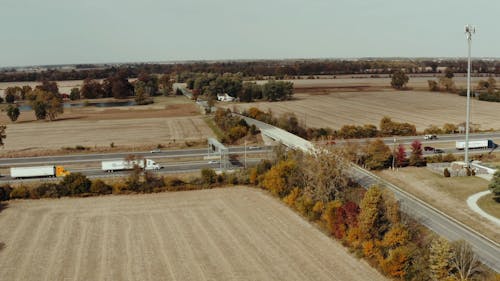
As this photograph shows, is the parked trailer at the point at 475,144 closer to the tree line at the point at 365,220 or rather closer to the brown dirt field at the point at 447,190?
the brown dirt field at the point at 447,190

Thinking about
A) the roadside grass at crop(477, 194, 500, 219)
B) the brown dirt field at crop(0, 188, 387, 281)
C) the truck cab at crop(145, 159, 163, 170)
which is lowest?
the brown dirt field at crop(0, 188, 387, 281)

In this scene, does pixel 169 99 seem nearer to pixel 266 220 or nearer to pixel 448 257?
pixel 266 220

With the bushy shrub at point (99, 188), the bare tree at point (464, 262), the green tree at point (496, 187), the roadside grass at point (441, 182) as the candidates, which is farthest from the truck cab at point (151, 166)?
the bare tree at point (464, 262)

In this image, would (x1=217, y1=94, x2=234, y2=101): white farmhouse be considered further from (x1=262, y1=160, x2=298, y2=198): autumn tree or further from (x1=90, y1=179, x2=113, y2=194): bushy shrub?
(x1=262, y1=160, x2=298, y2=198): autumn tree

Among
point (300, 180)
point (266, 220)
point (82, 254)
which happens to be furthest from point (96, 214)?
point (300, 180)

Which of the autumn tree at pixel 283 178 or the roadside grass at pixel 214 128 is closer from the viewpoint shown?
the autumn tree at pixel 283 178

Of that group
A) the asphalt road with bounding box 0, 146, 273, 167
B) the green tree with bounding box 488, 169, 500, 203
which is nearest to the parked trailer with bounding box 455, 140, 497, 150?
the green tree with bounding box 488, 169, 500, 203

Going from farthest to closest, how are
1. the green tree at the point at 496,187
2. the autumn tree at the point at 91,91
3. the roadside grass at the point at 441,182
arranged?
the autumn tree at the point at 91,91 → the roadside grass at the point at 441,182 → the green tree at the point at 496,187
